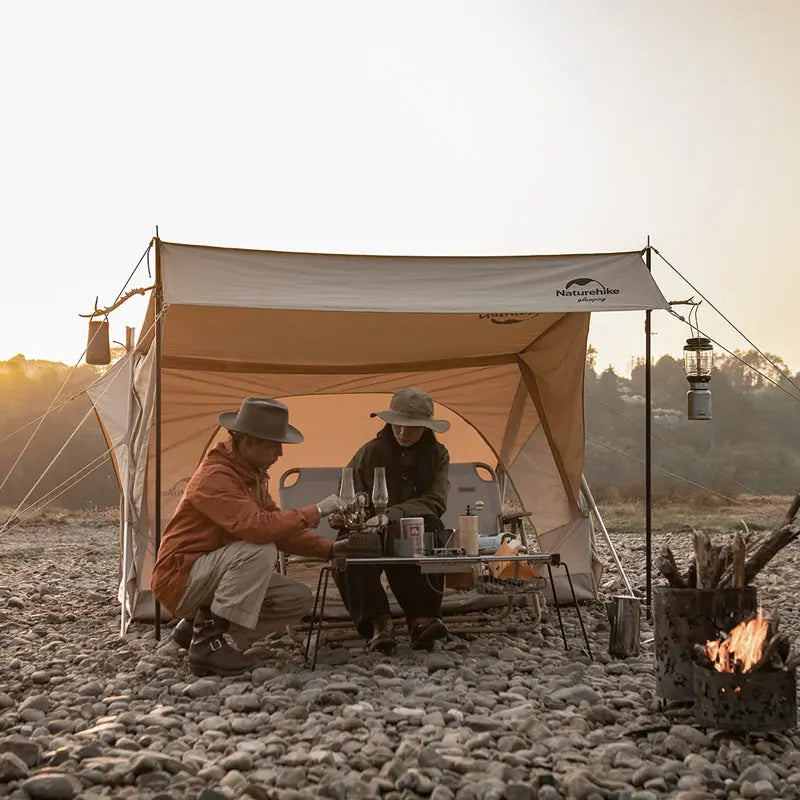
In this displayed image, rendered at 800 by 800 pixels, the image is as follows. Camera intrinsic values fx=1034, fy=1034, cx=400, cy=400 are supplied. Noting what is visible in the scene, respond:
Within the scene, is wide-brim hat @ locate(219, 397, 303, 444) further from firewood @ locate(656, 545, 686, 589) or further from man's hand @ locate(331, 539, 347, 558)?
firewood @ locate(656, 545, 686, 589)

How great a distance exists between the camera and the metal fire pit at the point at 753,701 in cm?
326

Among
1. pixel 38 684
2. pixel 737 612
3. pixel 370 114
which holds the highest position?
pixel 370 114

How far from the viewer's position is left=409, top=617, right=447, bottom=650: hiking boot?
194 inches

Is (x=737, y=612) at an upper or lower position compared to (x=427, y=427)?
lower

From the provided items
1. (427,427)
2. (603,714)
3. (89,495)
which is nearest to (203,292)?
(427,427)

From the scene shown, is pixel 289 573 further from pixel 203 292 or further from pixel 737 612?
pixel 737 612

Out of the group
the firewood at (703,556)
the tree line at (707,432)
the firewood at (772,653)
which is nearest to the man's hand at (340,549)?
the firewood at (703,556)

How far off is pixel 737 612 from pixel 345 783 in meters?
1.56

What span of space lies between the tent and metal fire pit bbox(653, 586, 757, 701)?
6.46 ft

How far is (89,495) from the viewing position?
66.8ft

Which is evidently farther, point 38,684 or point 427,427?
point 427,427

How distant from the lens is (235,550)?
4.45m

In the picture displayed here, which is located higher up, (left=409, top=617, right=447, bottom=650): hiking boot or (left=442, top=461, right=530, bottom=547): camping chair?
(left=442, top=461, right=530, bottom=547): camping chair

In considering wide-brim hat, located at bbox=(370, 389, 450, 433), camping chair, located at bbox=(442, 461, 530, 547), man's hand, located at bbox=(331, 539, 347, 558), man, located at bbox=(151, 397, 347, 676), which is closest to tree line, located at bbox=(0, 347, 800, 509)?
camping chair, located at bbox=(442, 461, 530, 547)
